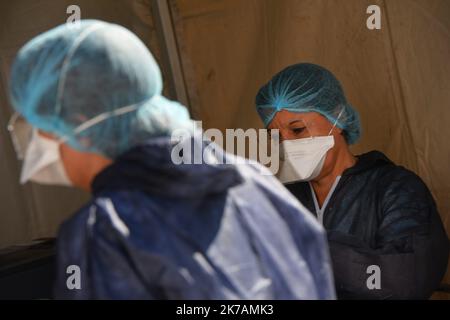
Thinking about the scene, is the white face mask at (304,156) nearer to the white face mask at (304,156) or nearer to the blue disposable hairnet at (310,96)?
the white face mask at (304,156)

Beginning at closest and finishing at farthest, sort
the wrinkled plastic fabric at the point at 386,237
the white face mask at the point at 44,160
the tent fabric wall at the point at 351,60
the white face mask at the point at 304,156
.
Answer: the white face mask at the point at 44,160 → the wrinkled plastic fabric at the point at 386,237 → the white face mask at the point at 304,156 → the tent fabric wall at the point at 351,60

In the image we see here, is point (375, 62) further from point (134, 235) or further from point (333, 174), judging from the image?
point (134, 235)

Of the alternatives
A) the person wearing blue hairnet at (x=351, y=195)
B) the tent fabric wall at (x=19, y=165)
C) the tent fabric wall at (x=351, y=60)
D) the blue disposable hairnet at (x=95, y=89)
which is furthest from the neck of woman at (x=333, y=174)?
the blue disposable hairnet at (x=95, y=89)

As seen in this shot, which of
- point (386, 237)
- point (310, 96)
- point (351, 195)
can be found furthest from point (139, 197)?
point (310, 96)

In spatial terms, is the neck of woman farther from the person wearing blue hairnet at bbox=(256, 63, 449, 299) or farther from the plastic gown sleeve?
the plastic gown sleeve

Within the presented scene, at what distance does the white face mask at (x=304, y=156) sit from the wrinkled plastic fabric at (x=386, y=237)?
5.6 inches

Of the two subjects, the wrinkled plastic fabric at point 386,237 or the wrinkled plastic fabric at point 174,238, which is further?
the wrinkled plastic fabric at point 386,237

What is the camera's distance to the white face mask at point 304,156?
2.91 m

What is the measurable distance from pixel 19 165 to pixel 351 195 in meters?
1.34

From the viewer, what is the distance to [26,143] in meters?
1.72

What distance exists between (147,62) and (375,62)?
1.92 metres

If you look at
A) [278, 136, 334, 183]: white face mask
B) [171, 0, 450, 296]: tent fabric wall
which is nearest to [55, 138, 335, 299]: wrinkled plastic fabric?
[278, 136, 334, 183]: white face mask

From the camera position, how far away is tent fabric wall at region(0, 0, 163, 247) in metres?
2.98

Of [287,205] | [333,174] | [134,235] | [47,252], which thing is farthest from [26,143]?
[333,174]
